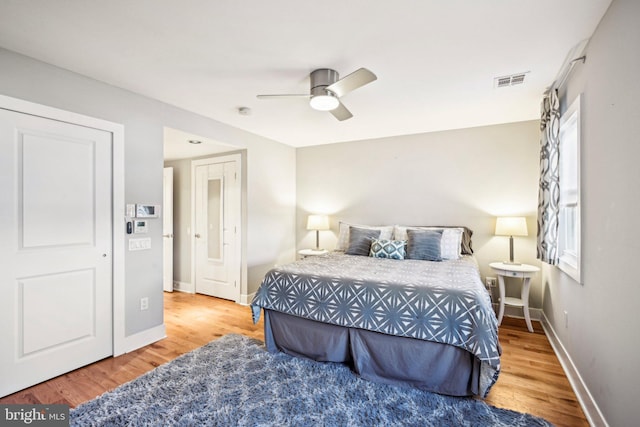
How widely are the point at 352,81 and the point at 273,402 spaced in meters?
2.31

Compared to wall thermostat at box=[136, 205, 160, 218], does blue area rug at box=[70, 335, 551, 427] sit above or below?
below

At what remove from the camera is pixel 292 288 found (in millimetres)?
2520

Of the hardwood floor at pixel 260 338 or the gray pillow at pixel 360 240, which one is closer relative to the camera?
the hardwood floor at pixel 260 338

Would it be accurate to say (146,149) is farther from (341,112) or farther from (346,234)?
(346,234)

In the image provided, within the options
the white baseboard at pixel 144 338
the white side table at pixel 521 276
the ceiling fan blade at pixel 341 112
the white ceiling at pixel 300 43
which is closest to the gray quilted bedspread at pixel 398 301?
the white side table at pixel 521 276

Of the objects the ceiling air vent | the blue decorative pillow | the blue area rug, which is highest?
the ceiling air vent

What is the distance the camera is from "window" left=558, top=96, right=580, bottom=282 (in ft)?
7.85

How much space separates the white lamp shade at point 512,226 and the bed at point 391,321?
0.82 metres

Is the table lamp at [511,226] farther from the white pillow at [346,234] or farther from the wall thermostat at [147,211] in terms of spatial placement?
the wall thermostat at [147,211]

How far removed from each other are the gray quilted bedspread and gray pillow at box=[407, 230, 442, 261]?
0.39 m

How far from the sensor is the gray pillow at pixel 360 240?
369 centimetres

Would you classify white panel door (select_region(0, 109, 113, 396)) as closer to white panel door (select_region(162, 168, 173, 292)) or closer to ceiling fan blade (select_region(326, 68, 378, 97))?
ceiling fan blade (select_region(326, 68, 378, 97))

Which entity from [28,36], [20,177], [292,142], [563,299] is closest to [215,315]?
[20,177]
